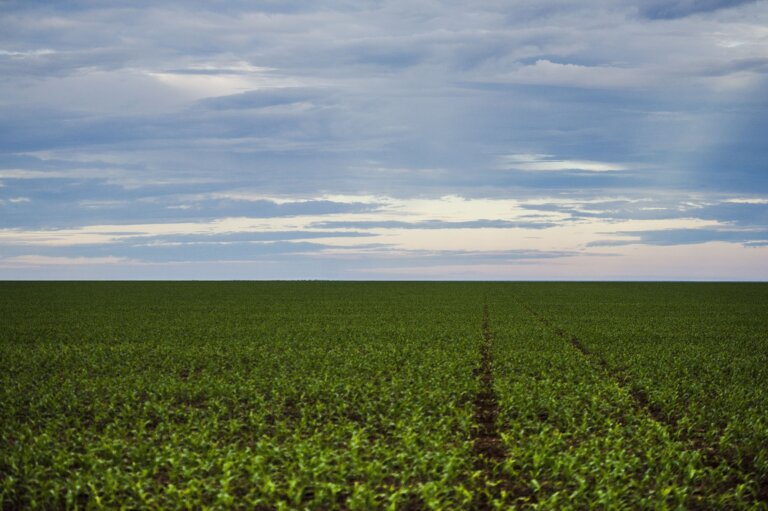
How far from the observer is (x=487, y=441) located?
12.7 metres

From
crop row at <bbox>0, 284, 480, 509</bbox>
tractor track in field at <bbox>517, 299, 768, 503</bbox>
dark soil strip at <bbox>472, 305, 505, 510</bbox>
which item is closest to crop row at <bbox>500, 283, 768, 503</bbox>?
tractor track in field at <bbox>517, 299, 768, 503</bbox>

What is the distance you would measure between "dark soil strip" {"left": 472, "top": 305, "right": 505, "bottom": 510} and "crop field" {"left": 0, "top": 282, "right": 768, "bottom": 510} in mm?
58

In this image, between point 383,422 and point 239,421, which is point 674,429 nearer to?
point 383,422

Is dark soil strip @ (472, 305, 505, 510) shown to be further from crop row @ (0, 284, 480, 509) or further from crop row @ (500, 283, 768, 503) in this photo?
crop row @ (500, 283, 768, 503)

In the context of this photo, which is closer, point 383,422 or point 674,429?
point 383,422

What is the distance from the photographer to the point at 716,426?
45.9ft

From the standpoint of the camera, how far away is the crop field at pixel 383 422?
32.3 feet

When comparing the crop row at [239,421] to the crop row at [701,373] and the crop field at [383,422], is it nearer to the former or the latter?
the crop field at [383,422]

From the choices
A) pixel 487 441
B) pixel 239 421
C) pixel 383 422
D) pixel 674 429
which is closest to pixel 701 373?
pixel 674 429

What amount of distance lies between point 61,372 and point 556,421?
15049mm

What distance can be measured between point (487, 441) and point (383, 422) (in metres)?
2.18

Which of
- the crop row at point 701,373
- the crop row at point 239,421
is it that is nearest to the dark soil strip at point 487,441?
the crop row at point 239,421

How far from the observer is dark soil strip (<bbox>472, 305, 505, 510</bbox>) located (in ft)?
32.6

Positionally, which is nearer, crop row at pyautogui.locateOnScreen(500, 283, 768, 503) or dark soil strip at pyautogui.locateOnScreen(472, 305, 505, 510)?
dark soil strip at pyautogui.locateOnScreen(472, 305, 505, 510)
